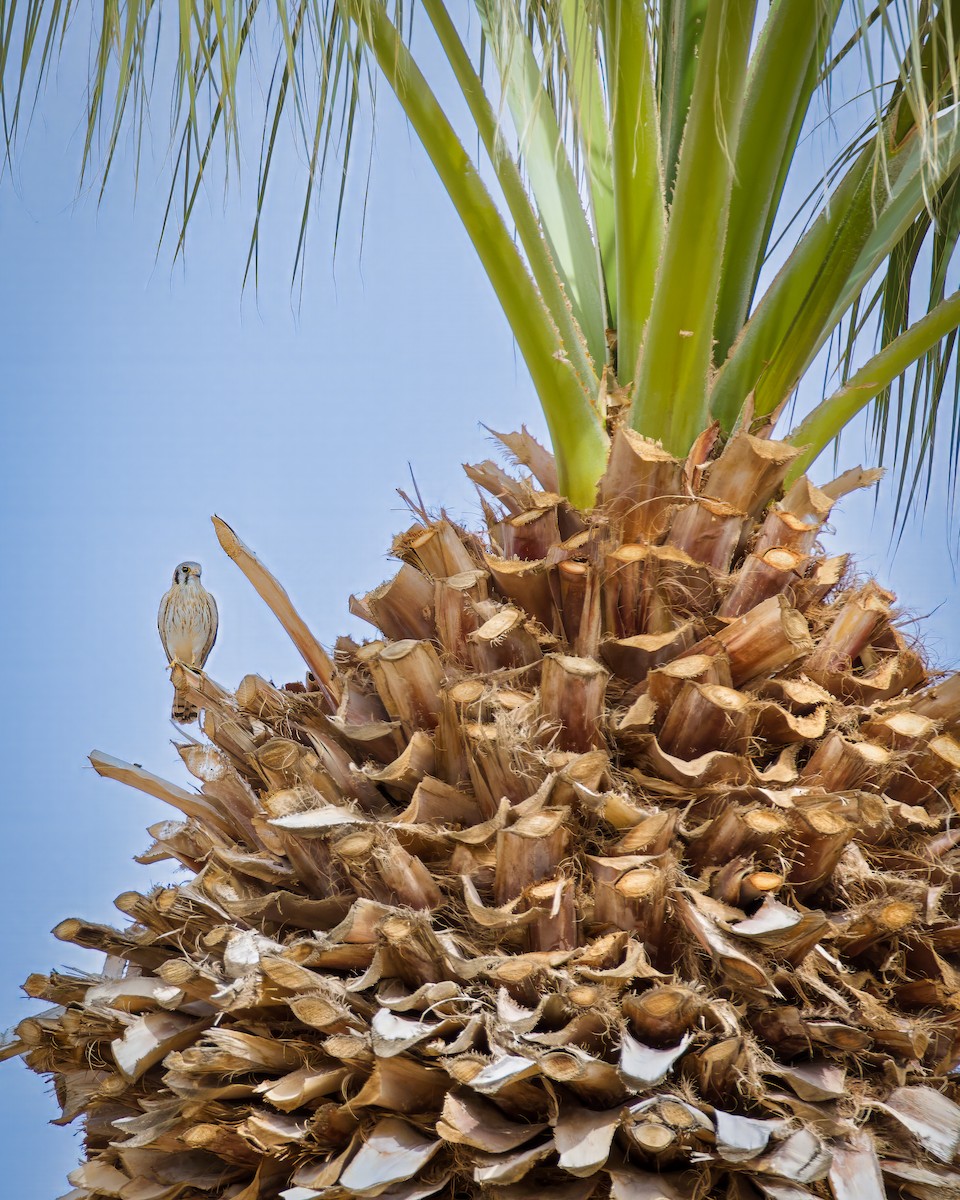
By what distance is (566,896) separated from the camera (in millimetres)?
893

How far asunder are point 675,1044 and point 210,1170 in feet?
1.30

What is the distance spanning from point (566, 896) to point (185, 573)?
1.01 metres

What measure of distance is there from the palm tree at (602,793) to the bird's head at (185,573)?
577 millimetres

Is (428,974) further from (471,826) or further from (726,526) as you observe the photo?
(726,526)

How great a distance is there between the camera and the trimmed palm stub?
2.74 feet

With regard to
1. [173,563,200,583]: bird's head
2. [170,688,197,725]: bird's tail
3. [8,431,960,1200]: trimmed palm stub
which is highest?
[173,563,200,583]: bird's head

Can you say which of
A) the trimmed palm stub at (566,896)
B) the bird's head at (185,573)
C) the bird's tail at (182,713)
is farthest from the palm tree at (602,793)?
the bird's head at (185,573)

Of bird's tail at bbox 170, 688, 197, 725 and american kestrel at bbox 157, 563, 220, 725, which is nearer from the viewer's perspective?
bird's tail at bbox 170, 688, 197, 725

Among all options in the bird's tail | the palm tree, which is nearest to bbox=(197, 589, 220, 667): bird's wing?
the bird's tail

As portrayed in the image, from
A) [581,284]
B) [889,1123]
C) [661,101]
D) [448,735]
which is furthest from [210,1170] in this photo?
[661,101]

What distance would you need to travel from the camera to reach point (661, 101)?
52.8 inches

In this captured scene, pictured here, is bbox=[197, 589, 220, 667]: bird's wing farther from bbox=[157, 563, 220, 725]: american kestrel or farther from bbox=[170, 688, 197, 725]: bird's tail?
bbox=[170, 688, 197, 725]: bird's tail

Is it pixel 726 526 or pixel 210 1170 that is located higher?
pixel 726 526

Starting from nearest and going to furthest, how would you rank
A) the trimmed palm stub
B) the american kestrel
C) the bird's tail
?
the trimmed palm stub < the bird's tail < the american kestrel
